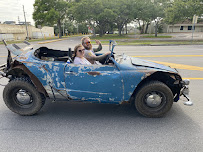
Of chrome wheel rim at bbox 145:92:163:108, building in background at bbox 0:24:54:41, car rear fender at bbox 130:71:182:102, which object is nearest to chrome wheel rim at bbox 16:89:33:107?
car rear fender at bbox 130:71:182:102

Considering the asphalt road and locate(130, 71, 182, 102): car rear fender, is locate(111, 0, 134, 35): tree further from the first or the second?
the asphalt road

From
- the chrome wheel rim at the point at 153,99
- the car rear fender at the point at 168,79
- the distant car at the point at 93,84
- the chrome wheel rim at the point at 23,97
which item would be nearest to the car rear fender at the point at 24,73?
the distant car at the point at 93,84

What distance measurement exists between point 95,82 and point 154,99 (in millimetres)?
1114

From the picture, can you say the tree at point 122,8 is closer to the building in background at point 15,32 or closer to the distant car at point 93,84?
the building in background at point 15,32

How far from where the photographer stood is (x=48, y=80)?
10.3ft

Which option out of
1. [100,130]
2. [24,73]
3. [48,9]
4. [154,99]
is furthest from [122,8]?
[100,130]

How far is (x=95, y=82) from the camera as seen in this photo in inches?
119

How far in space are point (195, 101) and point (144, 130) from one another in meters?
1.77

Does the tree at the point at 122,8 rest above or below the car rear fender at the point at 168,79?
above

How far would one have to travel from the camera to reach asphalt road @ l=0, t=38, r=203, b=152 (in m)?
2.48

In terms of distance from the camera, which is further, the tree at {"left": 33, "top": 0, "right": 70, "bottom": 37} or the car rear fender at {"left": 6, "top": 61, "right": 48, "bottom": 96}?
the tree at {"left": 33, "top": 0, "right": 70, "bottom": 37}

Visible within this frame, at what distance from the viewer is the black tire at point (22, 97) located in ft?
10.6

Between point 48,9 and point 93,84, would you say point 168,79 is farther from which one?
point 48,9

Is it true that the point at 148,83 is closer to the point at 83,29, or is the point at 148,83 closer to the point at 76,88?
the point at 76,88
